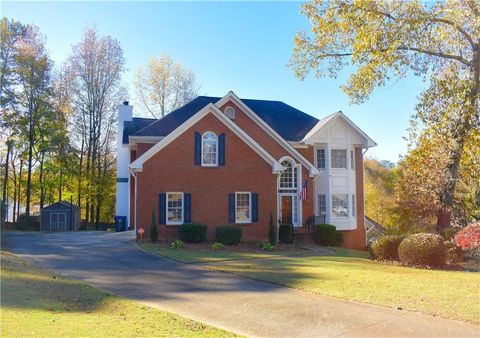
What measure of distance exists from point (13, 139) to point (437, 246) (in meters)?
34.8

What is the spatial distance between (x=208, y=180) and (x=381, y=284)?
12.8m

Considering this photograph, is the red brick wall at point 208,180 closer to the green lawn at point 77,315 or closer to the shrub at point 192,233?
the shrub at point 192,233

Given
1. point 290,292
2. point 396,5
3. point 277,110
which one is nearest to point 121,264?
point 290,292

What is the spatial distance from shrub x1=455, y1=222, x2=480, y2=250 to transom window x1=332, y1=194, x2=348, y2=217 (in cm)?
1091

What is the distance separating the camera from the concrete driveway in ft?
22.8

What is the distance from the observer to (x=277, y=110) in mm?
31516

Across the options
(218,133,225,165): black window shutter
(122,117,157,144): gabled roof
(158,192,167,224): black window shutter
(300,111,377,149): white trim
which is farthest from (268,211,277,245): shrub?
(122,117,157,144): gabled roof

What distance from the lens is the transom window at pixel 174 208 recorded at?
70.3ft

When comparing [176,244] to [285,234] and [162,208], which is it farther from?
[285,234]

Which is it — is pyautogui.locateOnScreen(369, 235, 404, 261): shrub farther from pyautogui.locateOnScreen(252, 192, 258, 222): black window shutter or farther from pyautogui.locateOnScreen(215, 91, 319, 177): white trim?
pyautogui.locateOnScreen(215, 91, 319, 177): white trim

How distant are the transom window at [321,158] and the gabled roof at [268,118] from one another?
157cm

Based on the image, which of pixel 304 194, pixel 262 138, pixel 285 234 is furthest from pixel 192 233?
pixel 262 138

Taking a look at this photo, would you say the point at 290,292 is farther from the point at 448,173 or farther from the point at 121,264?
the point at 448,173

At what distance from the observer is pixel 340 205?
2809cm
